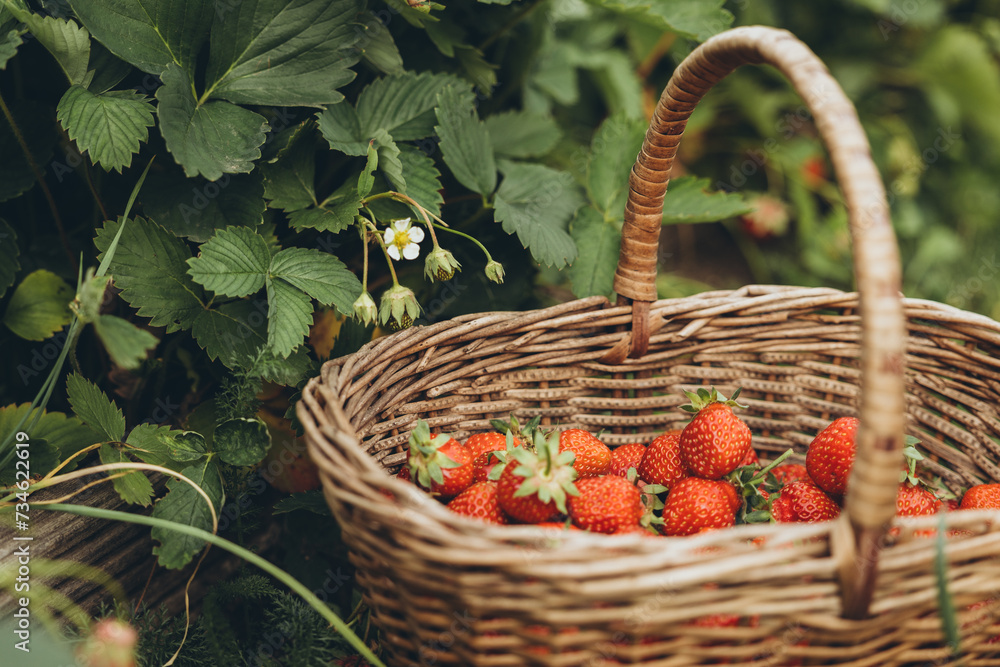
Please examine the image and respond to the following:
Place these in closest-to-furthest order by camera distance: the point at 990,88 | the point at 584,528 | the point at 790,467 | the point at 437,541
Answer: the point at 437,541
the point at 584,528
the point at 790,467
the point at 990,88

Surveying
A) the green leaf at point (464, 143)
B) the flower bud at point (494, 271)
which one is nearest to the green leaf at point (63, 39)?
the green leaf at point (464, 143)

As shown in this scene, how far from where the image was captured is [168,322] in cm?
88

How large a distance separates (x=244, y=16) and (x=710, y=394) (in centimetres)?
83

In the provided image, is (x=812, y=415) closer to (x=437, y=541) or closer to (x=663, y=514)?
(x=663, y=514)

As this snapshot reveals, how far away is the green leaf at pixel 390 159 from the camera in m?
0.90

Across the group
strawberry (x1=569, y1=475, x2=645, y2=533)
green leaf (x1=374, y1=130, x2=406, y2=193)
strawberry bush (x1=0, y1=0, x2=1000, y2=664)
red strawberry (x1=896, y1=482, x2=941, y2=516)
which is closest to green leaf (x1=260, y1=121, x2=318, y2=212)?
strawberry bush (x1=0, y1=0, x2=1000, y2=664)

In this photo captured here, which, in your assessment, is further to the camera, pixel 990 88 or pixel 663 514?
pixel 990 88

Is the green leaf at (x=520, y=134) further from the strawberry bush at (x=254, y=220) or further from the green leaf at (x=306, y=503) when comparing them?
the green leaf at (x=306, y=503)

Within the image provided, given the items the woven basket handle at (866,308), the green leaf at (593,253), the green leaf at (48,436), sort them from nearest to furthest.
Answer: the woven basket handle at (866,308)
the green leaf at (48,436)
the green leaf at (593,253)

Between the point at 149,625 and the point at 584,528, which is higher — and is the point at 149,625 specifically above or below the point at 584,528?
below

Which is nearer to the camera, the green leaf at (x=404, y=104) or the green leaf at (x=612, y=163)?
the green leaf at (x=404, y=104)

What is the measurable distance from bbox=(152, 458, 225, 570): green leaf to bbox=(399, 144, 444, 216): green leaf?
0.46m

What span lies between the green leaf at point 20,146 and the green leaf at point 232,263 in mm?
318

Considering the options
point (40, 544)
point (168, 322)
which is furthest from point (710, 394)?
point (40, 544)
